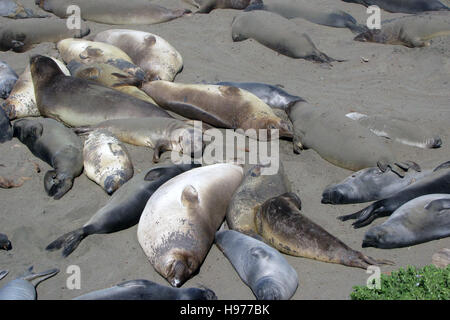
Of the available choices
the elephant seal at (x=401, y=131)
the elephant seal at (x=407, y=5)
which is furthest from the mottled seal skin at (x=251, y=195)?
the elephant seal at (x=407, y=5)

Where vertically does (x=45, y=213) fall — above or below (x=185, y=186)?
below

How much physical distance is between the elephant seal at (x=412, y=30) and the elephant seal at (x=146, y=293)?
564cm

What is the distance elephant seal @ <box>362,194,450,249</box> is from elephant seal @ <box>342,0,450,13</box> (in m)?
5.68

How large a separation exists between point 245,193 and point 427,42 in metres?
4.53

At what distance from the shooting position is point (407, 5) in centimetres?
935

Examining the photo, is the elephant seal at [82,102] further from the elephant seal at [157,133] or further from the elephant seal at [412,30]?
the elephant seal at [412,30]

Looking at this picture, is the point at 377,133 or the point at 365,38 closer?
the point at 377,133

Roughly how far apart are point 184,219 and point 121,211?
61cm

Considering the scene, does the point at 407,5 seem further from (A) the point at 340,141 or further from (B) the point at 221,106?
(A) the point at 340,141

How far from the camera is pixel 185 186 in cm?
469

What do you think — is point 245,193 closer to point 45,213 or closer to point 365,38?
point 45,213

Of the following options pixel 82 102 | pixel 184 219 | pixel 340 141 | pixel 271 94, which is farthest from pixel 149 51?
pixel 184 219
